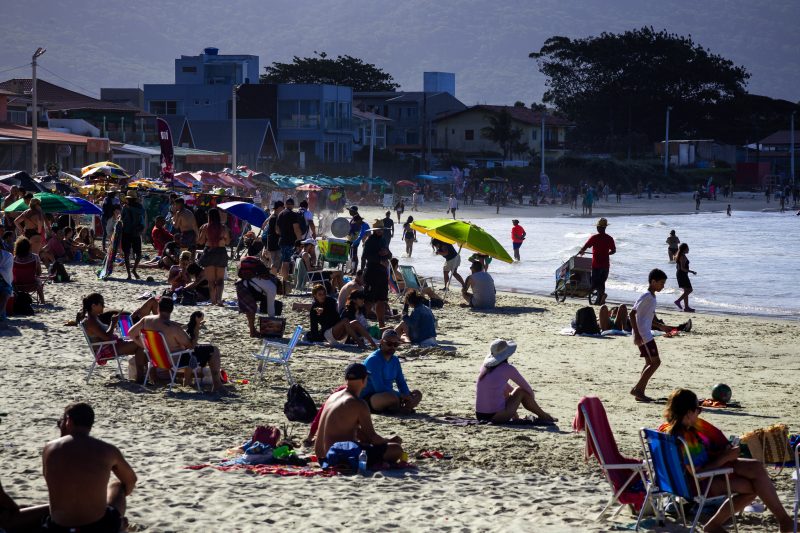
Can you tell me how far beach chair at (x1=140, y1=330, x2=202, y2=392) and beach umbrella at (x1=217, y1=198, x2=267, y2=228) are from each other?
8.32m

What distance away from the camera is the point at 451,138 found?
8956 centimetres

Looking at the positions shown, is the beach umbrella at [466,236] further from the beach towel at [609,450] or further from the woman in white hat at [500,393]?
the beach towel at [609,450]

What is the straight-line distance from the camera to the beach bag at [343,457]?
7668 mm

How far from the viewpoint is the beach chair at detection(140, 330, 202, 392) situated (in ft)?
33.1

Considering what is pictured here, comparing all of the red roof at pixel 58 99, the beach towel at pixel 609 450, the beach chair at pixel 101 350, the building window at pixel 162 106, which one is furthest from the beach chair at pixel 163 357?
the building window at pixel 162 106

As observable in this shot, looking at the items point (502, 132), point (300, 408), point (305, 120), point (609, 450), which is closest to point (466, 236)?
point (300, 408)

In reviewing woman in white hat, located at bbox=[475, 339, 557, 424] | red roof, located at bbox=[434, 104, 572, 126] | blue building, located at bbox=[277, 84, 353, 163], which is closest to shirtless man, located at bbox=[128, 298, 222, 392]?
woman in white hat, located at bbox=[475, 339, 557, 424]

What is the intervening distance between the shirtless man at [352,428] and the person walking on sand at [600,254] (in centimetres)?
895

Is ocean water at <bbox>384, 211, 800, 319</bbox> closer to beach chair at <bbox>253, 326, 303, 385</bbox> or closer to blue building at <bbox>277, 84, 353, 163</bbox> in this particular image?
beach chair at <bbox>253, 326, 303, 385</bbox>

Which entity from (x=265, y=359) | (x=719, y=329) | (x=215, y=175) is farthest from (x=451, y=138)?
(x=265, y=359)

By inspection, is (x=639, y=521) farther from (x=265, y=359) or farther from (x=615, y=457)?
(x=265, y=359)

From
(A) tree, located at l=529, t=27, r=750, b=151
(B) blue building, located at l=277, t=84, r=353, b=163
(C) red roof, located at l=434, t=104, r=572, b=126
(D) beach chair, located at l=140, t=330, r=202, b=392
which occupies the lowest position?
(D) beach chair, located at l=140, t=330, r=202, b=392

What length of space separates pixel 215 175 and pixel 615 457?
3536 centimetres

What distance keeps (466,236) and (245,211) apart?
386 centimetres
